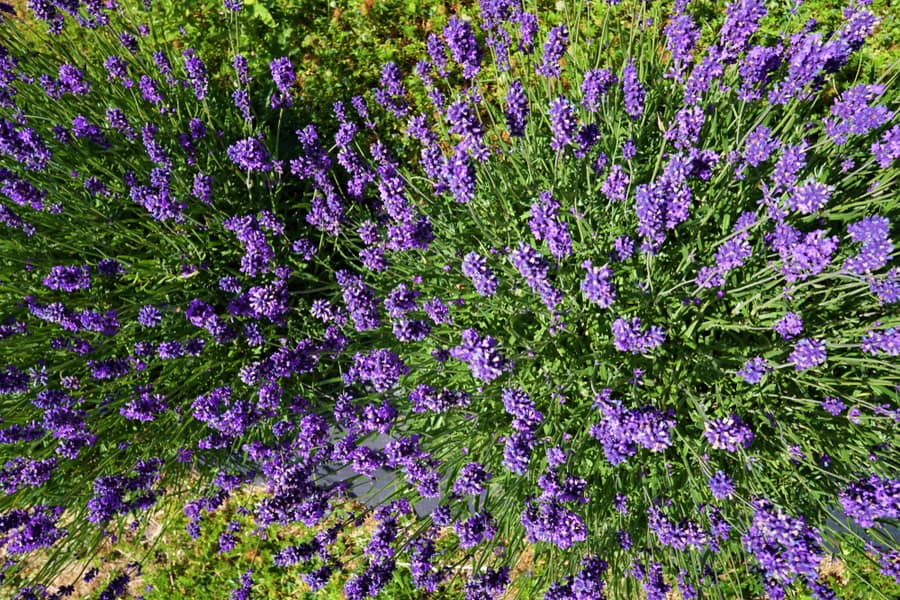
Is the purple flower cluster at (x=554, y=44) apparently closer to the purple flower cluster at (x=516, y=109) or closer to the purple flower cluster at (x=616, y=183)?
the purple flower cluster at (x=516, y=109)

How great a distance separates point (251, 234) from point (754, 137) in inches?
88.3

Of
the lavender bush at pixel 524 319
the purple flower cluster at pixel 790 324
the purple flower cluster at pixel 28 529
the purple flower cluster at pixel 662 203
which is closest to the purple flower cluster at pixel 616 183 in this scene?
the lavender bush at pixel 524 319

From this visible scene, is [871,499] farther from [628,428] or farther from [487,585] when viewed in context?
[487,585]

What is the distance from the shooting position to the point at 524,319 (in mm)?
2941

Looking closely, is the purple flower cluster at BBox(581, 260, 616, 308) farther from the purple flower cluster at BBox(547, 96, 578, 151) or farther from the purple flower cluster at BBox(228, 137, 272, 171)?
the purple flower cluster at BBox(228, 137, 272, 171)

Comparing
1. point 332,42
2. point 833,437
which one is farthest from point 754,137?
point 332,42

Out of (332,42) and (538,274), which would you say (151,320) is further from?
(332,42)

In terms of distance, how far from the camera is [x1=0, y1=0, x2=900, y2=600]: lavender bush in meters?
2.21

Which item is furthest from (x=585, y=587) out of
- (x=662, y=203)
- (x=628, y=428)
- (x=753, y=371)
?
(x=662, y=203)

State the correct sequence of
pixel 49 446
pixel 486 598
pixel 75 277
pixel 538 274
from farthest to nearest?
pixel 49 446 < pixel 75 277 < pixel 486 598 < pixel 538 274

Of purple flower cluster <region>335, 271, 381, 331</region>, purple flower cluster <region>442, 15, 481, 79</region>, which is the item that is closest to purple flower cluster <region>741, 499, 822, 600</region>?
purple flower cluster <region>335, 271, 381, 331</region>

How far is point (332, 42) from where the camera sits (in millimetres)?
4684

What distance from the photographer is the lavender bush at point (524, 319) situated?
7.26 feet

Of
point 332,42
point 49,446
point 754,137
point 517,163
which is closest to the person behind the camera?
point 754,137
